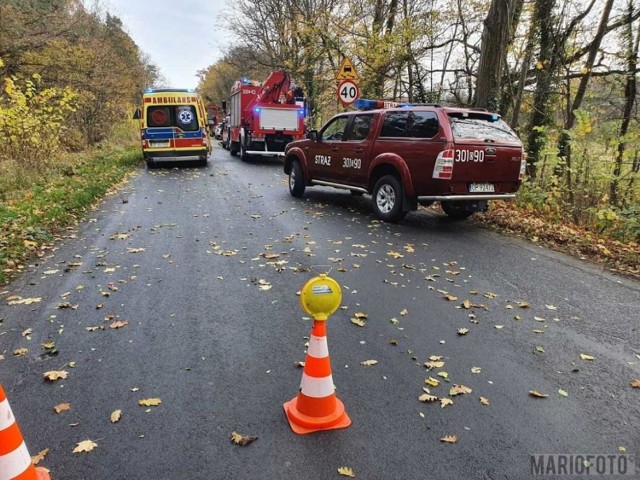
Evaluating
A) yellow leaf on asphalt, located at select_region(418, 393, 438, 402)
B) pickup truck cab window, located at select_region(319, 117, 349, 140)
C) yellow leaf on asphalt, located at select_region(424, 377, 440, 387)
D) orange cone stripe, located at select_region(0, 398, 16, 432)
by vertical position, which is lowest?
yellow leaf on asphalt, located at select_region(418, 393, 438, 402)

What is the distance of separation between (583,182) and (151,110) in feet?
45.8

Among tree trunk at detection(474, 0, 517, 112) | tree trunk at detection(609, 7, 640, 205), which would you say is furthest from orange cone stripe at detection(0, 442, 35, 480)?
tree trunk at detection(474, 0, 517, 112)

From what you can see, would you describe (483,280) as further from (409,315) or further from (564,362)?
(564,362)

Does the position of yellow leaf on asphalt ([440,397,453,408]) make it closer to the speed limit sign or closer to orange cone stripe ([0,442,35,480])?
orange cone stripe ([0,442,35,480])

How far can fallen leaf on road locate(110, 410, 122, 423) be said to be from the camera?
2.78m

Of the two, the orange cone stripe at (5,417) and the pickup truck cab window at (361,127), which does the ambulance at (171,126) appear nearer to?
the pickup truck cab window at (361,127)

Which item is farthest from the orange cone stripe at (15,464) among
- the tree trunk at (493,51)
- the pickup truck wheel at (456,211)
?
the tree trunk at (493,51)

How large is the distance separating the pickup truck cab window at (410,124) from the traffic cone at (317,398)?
546cm

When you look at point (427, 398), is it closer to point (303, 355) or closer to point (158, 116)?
point (303, 355)

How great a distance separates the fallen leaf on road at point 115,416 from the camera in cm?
278

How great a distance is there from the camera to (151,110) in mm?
16328

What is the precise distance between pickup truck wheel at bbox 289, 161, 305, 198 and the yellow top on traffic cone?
8.27 meters

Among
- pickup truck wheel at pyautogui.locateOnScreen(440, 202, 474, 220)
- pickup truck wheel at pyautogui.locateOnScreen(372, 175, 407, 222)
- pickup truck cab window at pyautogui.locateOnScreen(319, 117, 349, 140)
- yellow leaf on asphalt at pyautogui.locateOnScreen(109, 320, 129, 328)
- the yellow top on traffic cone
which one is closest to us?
the yellow top on traffic cone

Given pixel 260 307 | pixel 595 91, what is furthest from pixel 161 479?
pixel 595 91
